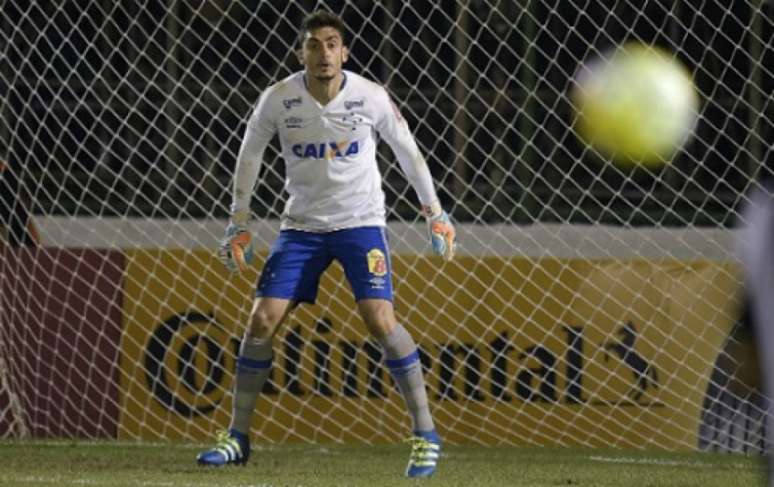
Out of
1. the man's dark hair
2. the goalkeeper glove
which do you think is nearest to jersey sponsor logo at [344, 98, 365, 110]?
the man's dark hair

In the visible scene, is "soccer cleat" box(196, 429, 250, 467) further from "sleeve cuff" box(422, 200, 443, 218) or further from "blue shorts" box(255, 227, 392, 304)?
"sleeve cuff" box(422, 200, 443, 218)

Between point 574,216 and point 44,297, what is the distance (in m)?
3.24

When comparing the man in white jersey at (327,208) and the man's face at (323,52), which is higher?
the man's face at (323,52)

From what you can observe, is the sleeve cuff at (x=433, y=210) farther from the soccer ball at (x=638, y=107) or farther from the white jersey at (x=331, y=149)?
the soccer ball at (x=638, y=107)

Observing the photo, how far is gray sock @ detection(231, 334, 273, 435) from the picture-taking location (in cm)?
693

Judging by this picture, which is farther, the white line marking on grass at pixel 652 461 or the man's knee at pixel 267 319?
the white line marking on grass at pixel 652 461

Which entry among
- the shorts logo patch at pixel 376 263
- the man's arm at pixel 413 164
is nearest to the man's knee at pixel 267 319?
the shorts logo patch at pixel 376 263

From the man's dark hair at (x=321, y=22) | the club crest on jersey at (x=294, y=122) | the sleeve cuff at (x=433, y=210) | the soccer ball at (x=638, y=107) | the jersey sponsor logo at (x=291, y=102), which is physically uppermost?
the soccer ball at (x=638, y=107)

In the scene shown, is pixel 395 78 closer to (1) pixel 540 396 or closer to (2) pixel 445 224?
(1) pixel 540 396

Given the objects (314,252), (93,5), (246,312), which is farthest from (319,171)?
(93,5)

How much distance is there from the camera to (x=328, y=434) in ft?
28.3

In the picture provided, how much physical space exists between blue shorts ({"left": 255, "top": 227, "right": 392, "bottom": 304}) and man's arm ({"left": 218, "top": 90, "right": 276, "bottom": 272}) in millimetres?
130

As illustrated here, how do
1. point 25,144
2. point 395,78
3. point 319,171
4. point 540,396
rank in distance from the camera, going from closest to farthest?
point 319,171 → point 540,396 → point 25,144 → point 395,78

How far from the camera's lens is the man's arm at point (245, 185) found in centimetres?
694
